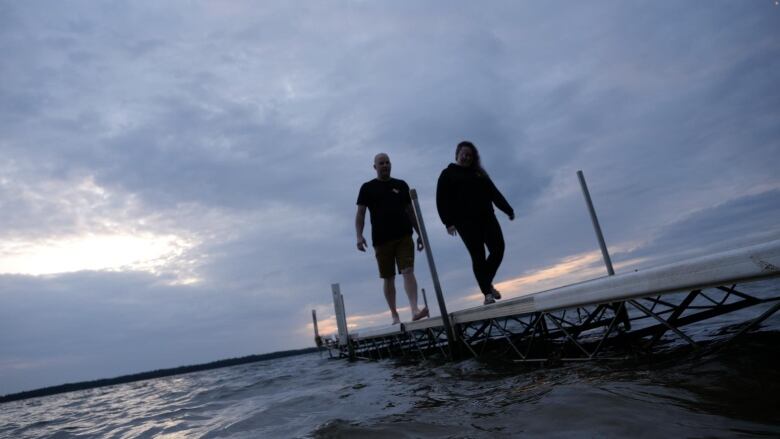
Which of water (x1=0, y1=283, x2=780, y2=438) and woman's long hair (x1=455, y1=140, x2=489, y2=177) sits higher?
woman's long hair (x1=455, y1=140, x2=489, y2=177)

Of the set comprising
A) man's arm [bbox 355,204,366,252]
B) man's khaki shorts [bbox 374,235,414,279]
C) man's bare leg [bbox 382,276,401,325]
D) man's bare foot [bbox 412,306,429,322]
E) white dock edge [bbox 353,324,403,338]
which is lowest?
white dock edge [bbox 353,324,403,338]

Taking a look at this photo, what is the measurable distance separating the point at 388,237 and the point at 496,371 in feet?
8.36

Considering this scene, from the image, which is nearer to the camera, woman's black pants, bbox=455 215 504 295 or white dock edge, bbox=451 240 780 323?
white dock edge, bbox=451 240 780 323

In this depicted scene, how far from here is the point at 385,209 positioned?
596 centimetres

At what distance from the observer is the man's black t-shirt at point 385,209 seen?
5941 mm

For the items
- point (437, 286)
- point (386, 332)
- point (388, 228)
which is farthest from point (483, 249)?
point (386, 332)

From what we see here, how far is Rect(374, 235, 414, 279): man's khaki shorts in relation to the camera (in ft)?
19.6

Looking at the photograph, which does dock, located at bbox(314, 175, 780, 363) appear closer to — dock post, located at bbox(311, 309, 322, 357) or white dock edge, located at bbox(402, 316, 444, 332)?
white dock edge, located at bbox(402, 316, 444, 332)

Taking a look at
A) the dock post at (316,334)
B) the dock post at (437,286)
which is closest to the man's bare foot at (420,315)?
the dock post at (437,286)

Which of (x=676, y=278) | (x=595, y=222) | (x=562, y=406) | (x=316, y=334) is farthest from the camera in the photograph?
(x=316, y=334)

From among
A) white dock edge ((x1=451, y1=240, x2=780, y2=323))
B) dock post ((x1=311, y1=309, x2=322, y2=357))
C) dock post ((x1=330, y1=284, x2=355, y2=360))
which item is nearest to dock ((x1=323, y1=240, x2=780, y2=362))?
white dock edge ((x1=451, y1=240, x2=780, y2=323))

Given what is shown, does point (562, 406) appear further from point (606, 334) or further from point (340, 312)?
point (340, 312)

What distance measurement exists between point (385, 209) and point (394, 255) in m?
0.65

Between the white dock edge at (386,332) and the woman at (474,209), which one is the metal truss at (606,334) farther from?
the woman at (474,209)
